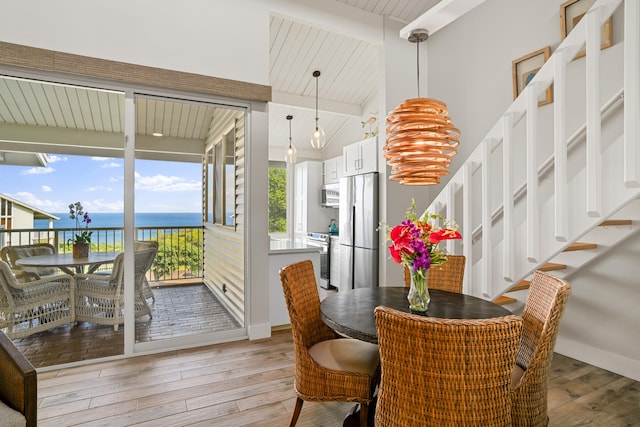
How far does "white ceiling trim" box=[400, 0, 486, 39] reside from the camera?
185 cm

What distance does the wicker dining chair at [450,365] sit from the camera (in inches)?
43.3

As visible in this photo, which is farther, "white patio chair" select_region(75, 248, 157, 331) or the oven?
the oven

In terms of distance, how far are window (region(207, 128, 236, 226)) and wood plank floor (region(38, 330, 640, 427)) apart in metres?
1.38

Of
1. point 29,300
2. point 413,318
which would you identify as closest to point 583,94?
point 413,318

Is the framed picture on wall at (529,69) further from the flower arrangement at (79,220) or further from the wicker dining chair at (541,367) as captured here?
the flower arrangement at (79,220)

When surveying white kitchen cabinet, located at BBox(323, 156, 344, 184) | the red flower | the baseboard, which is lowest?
the baseboard

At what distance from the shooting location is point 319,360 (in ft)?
6.19

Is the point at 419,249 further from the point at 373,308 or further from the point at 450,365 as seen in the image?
the point at 450,365

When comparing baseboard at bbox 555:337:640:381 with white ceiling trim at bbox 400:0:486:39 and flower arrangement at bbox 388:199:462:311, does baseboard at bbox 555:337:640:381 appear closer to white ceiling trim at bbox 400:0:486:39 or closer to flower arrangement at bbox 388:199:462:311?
flower arrangement at bbox 388:199:462:311

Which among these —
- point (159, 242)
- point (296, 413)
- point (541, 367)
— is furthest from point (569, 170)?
point (159, 242)

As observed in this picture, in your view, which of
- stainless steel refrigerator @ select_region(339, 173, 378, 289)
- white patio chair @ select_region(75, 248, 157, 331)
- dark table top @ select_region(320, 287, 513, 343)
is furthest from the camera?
stainless steel refrigerator @ select_region(339, 173, 378, 289)

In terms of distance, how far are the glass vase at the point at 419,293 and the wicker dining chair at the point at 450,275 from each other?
0.73 metres

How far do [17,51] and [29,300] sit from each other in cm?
191

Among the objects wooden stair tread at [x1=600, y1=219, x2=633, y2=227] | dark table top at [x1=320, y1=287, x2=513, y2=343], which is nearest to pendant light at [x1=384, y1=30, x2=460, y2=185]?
dark table top at [x1=320, y1=287, x2=513, y2=343]
